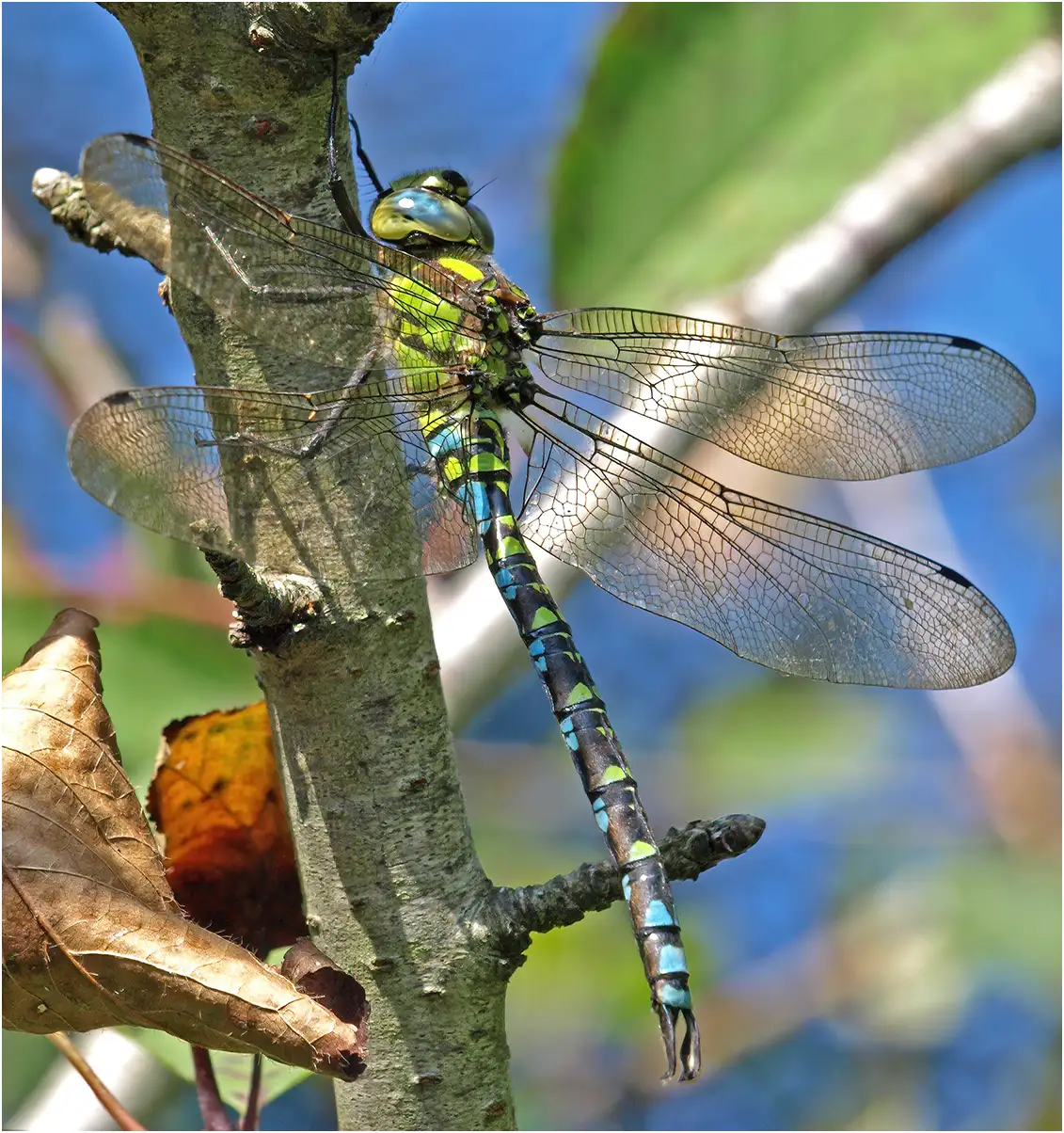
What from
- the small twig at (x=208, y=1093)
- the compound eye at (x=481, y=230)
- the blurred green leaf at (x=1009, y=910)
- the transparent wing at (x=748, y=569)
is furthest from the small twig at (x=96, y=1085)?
the blurred green leaf at (x=1009, y=910)

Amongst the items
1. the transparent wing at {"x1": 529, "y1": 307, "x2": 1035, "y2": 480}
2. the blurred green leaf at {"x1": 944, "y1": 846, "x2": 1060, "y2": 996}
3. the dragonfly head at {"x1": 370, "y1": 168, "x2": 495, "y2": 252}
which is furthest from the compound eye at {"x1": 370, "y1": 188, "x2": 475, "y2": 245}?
Answer: the blurred green leaf at {"x1": 944, "y1": 846, "x2": 1060, "y2": 996}

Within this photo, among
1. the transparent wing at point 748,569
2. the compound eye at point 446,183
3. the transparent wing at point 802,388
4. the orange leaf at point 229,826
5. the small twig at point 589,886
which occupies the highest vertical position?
the compound eye at point 446,183

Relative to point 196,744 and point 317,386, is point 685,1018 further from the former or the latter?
point 317,386

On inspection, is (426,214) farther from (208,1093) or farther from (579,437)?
(208,1093)

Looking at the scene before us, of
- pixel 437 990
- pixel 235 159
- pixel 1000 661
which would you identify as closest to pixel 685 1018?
pixel 437 990

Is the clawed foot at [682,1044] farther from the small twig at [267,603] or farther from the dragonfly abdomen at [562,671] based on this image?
the small twig at [267,603]

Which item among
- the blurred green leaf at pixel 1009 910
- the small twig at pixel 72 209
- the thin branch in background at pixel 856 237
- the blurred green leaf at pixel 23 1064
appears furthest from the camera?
the blurred green leaf at pixel 1009 910
